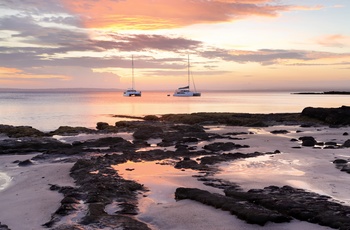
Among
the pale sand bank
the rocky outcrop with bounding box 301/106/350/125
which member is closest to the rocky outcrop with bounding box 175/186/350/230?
the pale sand bank

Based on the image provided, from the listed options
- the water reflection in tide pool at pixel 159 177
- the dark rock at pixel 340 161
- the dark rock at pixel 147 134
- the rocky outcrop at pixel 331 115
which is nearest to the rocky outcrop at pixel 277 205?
the water reflection in tide pool at pixel 159 177

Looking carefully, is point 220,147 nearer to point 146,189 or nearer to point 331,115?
point 146,189

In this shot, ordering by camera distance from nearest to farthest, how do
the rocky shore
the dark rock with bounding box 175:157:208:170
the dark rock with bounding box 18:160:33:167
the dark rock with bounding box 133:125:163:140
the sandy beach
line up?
the rocky shore → the sandy beach → the dark rock with bounding box 175:157:208:170 → the dark rock with bounding box 18:160:33:167 → the dark rock with bounding box 133:125:163:140

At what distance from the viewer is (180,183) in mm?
13312

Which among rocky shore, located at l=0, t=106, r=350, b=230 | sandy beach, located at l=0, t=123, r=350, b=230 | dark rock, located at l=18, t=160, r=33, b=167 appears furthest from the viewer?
dark rock, located at l=18, t=160, r=33, b=167

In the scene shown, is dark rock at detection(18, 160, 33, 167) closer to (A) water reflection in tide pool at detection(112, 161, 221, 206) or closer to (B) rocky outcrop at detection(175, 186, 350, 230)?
(A) water reflection in tide pool at detection(112, 161, 221, 206)

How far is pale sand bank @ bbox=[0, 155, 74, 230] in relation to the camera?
32.0 feet

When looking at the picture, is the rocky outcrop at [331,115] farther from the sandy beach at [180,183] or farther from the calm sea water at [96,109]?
the calm sea water at [96,109]

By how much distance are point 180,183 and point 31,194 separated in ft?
16.8

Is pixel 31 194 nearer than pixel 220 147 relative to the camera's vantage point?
Yes

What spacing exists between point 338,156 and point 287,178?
20.3ft

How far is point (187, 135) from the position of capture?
1094 inches

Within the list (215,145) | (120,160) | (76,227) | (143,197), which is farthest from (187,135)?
(76,227)

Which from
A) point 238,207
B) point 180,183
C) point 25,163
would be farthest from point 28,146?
point 238,207
